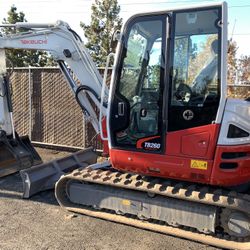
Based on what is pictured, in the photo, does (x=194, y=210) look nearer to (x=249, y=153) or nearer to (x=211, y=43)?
(x=249, y=153)

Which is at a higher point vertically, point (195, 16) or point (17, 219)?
point (195, 16)

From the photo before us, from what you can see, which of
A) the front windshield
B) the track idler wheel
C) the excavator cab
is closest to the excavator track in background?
the track idler wheel

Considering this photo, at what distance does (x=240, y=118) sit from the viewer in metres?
4.42

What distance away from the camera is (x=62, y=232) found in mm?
4867

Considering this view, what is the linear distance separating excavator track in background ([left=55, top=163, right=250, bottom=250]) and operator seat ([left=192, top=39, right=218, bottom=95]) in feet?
4.08

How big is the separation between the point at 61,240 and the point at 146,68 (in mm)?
2376

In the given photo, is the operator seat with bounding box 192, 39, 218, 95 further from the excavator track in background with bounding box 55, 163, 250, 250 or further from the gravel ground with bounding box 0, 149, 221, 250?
the gravel ground with bounding box 0, 149, 221, 250

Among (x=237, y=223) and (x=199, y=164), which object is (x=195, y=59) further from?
(x=237, y=223)

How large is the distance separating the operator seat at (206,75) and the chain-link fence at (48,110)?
15.6ft

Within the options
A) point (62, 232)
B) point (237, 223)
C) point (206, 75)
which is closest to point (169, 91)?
point (206, 75)

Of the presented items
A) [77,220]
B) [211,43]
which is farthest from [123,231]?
[211,43]

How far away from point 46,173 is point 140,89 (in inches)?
93.6

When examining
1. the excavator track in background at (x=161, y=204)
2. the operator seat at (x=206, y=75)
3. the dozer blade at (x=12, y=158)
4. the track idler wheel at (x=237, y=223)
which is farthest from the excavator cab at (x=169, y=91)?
the dozer blade at (x=12, y=158)

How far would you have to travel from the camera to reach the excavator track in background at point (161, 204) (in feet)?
14.6
